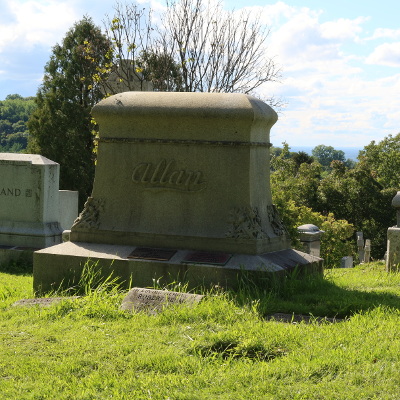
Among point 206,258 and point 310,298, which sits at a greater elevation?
point 206,258

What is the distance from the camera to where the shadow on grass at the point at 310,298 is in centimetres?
679

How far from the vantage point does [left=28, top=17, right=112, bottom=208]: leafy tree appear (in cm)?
3938

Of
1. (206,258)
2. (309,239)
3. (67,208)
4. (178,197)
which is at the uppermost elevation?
(178,197)

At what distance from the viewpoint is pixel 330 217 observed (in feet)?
108

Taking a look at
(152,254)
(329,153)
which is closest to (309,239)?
(152,254)

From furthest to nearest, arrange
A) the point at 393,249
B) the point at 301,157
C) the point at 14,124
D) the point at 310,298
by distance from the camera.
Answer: the point at 14,124
the point at 301,157
the point at 393,249
the point at 310,298

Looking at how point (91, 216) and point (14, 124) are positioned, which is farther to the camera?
point (14, 124)

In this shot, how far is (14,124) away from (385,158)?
48.0 metres

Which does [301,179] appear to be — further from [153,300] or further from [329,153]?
[329,153]

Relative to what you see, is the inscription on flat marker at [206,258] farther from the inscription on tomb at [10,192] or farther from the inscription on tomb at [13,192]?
the inscription on tomb at [10,192]

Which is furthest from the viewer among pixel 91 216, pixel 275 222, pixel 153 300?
pixel 91 216

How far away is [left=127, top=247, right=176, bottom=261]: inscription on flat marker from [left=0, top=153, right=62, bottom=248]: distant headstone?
5.46 meters

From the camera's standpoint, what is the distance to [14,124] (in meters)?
84.4

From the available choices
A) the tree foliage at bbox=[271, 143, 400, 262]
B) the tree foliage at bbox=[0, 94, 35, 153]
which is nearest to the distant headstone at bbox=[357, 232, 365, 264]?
the tree foliage at bbox=[271, 143, 400, 262]
